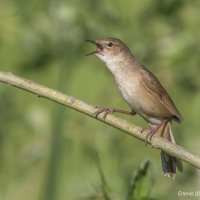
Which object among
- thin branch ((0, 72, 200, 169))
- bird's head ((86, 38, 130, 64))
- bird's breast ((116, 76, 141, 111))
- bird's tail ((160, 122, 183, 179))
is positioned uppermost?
bird's head ((86, 38, 130, 64))

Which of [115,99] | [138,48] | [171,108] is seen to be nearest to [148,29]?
[138,48]

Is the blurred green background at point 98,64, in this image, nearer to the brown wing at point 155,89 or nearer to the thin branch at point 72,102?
the brown wing at point 155,89

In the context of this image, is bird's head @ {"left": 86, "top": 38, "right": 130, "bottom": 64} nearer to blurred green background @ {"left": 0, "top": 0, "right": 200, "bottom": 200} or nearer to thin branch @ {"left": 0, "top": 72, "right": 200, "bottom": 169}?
blurred green background @ {"left": 0, "top": 0, "right": 200, "bottom": 200}

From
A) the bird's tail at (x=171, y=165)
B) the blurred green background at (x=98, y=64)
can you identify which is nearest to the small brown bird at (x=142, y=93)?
the bird's tail at (x=171, y=165)

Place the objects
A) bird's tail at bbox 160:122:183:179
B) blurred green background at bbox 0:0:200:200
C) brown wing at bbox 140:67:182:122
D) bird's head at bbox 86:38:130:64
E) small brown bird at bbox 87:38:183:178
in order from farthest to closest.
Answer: blurred green background at bbox 0:0:200:200, bird's head at bbox 86:38:130:64, brown wing at bbox 140:67:182:122, small brown bird at bbox 87:38:183:178, bird's tail at bbox 160:122:183:179

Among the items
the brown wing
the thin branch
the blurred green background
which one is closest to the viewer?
the thin branch

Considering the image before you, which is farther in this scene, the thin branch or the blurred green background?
the blurred green background

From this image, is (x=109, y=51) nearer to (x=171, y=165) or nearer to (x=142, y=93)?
(x=142, y=93)

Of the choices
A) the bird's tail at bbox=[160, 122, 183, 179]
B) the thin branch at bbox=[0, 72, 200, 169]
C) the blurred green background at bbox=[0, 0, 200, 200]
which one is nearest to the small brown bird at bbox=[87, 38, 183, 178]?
the bird's tail at bbox=[160, 122, 183, 179]

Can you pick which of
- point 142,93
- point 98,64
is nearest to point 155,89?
point 142,93
